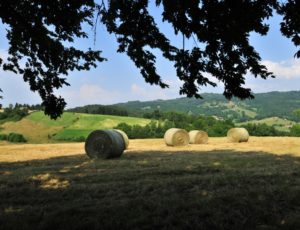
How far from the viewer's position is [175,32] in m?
6.92

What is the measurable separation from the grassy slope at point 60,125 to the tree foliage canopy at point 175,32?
171 feet

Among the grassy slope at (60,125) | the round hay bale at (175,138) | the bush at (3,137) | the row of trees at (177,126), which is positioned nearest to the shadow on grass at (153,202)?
the round hay bale at (175,138)

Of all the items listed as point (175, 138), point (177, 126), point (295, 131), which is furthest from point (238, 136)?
point (177, 126)

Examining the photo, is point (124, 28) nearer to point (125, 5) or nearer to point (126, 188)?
point (125, 5)

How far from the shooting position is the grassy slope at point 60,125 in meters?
62.7

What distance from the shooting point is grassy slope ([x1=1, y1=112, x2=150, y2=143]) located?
206ft

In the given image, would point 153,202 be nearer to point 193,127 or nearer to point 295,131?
point 295,131

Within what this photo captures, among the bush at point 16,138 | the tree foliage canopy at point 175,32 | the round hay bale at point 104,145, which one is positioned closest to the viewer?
the tree foliage canopy at point 175,32

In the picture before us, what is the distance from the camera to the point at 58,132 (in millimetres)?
→ 64250

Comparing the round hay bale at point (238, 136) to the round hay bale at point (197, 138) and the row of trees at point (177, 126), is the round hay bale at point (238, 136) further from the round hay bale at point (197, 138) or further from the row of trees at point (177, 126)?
the row of trees at point (177, 126)

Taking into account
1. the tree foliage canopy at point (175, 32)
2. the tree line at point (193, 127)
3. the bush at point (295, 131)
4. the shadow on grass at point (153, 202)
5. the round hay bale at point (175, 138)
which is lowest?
the bush at point (295, 131)

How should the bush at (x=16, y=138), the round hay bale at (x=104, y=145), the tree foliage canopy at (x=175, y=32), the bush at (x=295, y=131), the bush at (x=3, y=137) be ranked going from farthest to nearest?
the bush at (x=3, y=137)
the bush at (x=295, y=131)
the bush at (x=16, y=138)
the round hay bale at (x=104, y=145)
the tree foliage canopy at (x=175, y=32)

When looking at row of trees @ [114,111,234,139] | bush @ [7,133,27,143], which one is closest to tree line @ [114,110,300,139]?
row of trees @ [114,111,234,139]

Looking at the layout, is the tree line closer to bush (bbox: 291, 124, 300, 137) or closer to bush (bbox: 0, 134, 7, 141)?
bush (bbox: 291, 124, 300, 137)
